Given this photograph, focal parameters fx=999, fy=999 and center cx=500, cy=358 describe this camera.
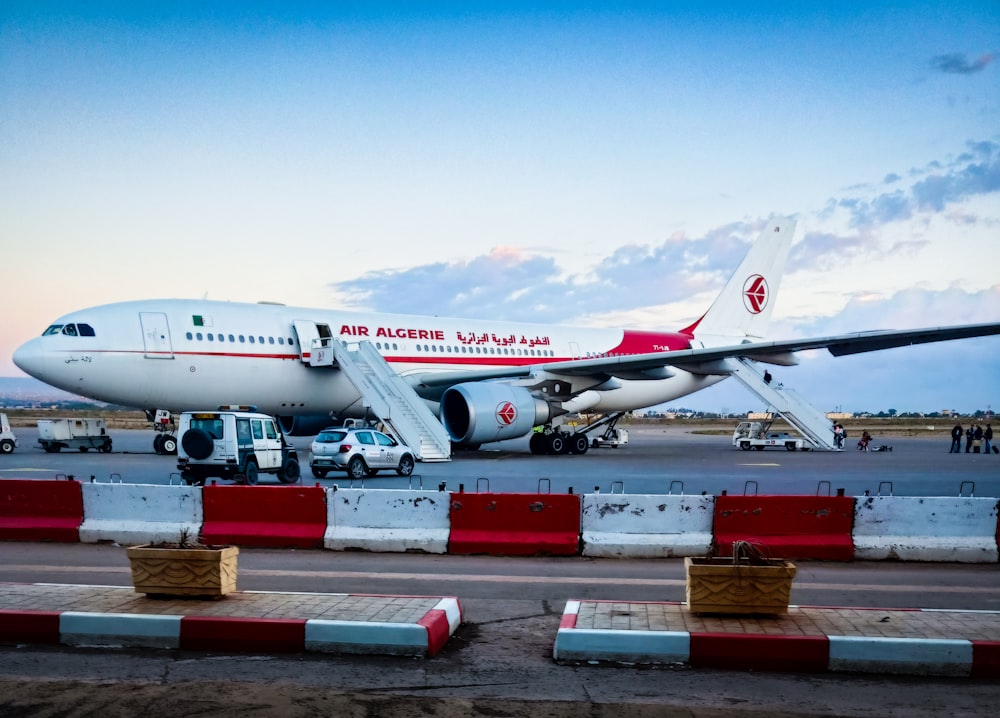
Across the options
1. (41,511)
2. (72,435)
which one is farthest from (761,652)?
(72,435)

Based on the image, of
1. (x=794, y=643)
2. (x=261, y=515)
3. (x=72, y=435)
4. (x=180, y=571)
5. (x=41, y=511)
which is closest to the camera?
(x=794, y=643)

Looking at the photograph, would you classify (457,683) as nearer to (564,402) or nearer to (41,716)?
(41,716)

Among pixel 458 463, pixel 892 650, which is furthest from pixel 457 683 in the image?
pixel 458 463

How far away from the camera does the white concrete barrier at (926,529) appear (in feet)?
37.8

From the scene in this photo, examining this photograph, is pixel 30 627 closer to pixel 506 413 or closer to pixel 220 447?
pixel 220 447

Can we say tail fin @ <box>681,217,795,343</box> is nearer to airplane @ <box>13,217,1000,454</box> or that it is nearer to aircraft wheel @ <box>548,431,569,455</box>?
airplane @ <box>13,217,1000,454</box>

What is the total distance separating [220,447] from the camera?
18.4 meters

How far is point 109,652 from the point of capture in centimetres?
723

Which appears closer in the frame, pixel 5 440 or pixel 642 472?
pixel 642 472

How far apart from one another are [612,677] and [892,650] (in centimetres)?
196

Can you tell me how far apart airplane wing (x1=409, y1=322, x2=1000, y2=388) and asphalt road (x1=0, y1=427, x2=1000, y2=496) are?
2552mm

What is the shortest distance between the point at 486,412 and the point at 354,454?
6700mm

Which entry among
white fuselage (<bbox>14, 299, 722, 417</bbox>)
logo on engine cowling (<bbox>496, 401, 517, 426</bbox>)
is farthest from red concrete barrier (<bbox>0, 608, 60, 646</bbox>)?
logo on engine cowling (<bbox>496, 401, 517, 426</bbox>)

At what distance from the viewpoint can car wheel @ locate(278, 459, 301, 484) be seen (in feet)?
66.9
